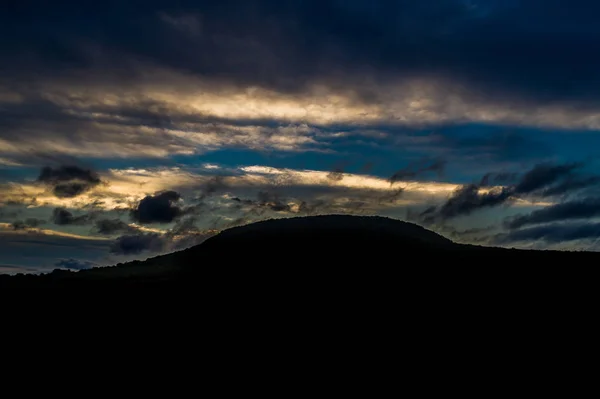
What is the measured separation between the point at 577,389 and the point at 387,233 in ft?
174

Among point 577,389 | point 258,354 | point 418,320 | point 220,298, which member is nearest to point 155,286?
point 220,298

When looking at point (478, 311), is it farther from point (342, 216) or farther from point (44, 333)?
point (342, 216)

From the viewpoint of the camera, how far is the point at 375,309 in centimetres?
5091

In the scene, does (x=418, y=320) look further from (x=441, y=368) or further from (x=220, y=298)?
(x=220, y=298)

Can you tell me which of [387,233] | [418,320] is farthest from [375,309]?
[387,233]

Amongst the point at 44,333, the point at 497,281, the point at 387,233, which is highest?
the point at 387,233

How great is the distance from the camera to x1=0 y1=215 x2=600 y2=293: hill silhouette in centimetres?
6322

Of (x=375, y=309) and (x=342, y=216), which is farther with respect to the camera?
(x=342, y=216)

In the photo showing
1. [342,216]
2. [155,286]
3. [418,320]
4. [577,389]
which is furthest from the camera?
[342,216]

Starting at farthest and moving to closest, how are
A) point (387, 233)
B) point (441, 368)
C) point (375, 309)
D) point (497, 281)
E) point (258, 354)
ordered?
point (387, 233) → point (497, 281) → point (375, 309) → point (258, 354) → point (441, 368)

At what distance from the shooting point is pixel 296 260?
73688 mm

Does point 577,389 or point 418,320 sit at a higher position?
point 418,320

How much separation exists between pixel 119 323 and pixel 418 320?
2667 centimetres

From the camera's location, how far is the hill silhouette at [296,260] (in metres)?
63.2
